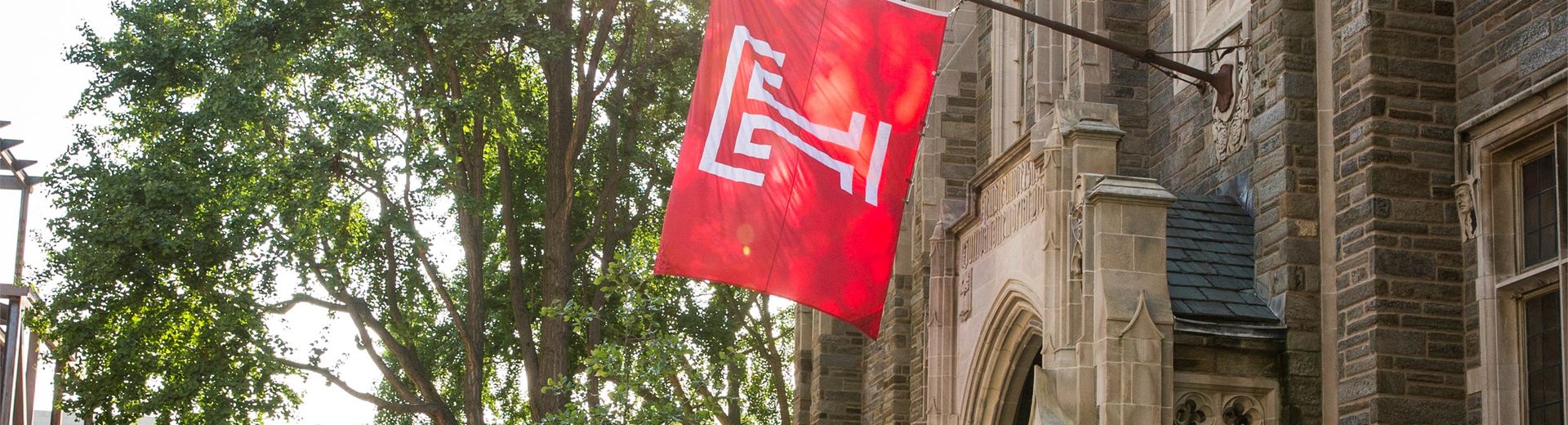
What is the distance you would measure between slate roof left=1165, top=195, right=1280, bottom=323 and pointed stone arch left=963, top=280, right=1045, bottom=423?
47.7 inches

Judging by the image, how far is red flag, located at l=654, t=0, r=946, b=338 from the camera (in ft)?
37.2

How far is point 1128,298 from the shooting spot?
9609mm

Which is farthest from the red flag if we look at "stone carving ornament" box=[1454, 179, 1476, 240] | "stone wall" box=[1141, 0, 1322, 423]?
"stone carving ornament" box=[1454, 179, 1476, 240]

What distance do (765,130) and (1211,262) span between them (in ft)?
9.32

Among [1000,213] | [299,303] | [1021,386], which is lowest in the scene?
[1021,386]

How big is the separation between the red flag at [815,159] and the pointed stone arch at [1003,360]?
89 centimetres

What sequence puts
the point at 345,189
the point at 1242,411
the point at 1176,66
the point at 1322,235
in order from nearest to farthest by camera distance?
the point at 1242,411, the point at 1322,235, the point at 1176,66, the point at 345,189

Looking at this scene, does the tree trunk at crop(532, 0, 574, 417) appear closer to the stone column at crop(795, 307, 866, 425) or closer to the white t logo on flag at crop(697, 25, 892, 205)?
the stone column at crop(795, 307, 866, 425)

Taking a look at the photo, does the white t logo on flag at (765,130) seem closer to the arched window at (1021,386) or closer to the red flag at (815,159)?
the red flag at (815,159)

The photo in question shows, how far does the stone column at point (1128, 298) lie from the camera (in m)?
9.41

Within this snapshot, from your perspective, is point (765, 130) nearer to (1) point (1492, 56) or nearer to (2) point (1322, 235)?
(2) point (1322, 235)

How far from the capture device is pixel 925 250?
16.7 m

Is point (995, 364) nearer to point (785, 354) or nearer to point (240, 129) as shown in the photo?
point (240, 129)

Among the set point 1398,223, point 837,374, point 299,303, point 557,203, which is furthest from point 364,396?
point 1398,223
